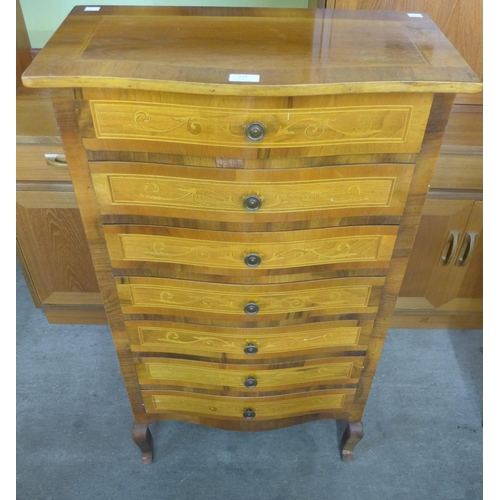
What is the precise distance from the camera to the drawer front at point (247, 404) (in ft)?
4.30

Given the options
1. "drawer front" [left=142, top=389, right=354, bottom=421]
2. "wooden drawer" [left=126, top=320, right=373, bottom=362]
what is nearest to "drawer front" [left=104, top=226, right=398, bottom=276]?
"wooden drawer" [left=126, top=320, right=373, bottom=362]

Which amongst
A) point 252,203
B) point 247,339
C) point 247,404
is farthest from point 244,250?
point 247,404

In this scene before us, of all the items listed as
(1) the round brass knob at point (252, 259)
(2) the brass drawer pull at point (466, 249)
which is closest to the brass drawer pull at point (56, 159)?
(1) the round brass knob at point (252, 259)

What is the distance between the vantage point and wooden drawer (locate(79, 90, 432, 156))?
83cm

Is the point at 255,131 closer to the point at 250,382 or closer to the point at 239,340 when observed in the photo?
the point at 239,340

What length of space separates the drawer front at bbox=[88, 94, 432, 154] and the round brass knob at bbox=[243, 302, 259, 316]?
373mm

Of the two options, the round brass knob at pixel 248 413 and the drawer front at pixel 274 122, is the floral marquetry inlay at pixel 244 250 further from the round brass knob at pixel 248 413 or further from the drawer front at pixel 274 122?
the round brass knob at pixel 248 413

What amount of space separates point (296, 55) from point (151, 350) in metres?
0.73

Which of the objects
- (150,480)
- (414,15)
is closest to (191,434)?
(150,480)

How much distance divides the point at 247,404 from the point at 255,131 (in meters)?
0.75

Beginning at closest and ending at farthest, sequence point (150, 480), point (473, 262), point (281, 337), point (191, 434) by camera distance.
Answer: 1. point (281, 337)
2. point (150, 480)
3. point (191, 434)
4. point (473, 262)

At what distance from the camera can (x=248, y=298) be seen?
109 centimetres
